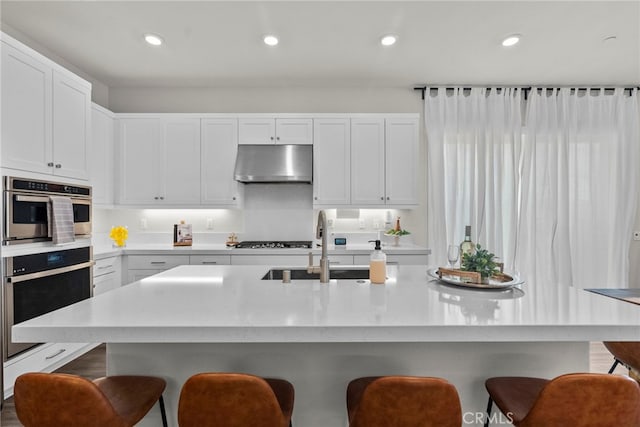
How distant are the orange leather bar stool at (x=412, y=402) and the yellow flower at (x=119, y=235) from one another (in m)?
3.54

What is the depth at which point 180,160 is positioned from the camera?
364 centimetres

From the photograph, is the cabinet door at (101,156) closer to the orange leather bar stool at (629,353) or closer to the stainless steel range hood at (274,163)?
the stainless steel range hood at (274,163)

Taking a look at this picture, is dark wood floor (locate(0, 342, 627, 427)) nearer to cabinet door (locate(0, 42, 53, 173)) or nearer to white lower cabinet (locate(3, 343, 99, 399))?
white lower cabinet (locate(3, 343, 99, 399))

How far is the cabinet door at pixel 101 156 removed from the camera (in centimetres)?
331

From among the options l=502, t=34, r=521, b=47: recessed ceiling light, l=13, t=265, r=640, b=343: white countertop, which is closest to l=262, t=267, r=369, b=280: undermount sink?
l=13, t=265, r=640, b=343: white countertop

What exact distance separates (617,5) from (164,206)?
174 inches

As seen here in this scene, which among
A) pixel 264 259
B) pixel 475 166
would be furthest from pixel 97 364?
pixel 475 166

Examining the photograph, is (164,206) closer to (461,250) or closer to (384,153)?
(384,153)

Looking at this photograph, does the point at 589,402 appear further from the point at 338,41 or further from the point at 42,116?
the point at 42,116

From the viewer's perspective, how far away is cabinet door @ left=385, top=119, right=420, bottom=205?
3645 mm

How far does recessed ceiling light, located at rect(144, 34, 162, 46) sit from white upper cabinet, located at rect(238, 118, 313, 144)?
40.8 inches

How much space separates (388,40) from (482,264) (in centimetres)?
224

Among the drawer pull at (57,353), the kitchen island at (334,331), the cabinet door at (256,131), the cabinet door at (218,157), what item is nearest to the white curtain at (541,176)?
the cabinet door at (256,131)

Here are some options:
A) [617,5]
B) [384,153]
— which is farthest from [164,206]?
[617,5]
